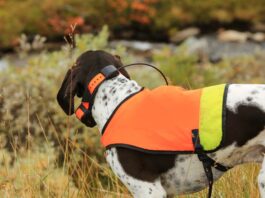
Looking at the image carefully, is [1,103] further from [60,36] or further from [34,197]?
[60,36]

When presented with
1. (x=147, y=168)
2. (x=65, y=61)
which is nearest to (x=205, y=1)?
(x=65, y=61)

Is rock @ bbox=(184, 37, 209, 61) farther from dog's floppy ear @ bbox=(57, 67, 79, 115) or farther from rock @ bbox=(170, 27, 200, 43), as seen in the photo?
dog's floppy ear @ bbox=(57, 67, 79, 115)

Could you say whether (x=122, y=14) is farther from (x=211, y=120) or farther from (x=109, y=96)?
(x=211, y=120)

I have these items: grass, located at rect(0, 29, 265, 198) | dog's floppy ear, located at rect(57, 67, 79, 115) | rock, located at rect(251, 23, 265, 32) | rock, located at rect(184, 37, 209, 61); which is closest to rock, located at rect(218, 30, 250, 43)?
rock, located at rect(251, 23, 265, 32)

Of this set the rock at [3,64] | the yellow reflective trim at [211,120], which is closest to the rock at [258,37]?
the rock at [3,64]

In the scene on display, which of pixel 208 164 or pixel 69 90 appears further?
pixel 69 90

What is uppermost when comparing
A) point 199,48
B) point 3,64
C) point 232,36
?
point 232,36

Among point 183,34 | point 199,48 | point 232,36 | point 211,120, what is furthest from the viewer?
point 183,34

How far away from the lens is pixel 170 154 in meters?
3.65

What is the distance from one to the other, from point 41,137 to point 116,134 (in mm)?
4338

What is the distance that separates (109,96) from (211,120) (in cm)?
62

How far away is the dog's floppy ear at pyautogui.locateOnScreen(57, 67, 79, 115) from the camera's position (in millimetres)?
4000

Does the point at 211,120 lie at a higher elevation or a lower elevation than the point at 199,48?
higher

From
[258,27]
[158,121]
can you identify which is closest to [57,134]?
[158,121]
